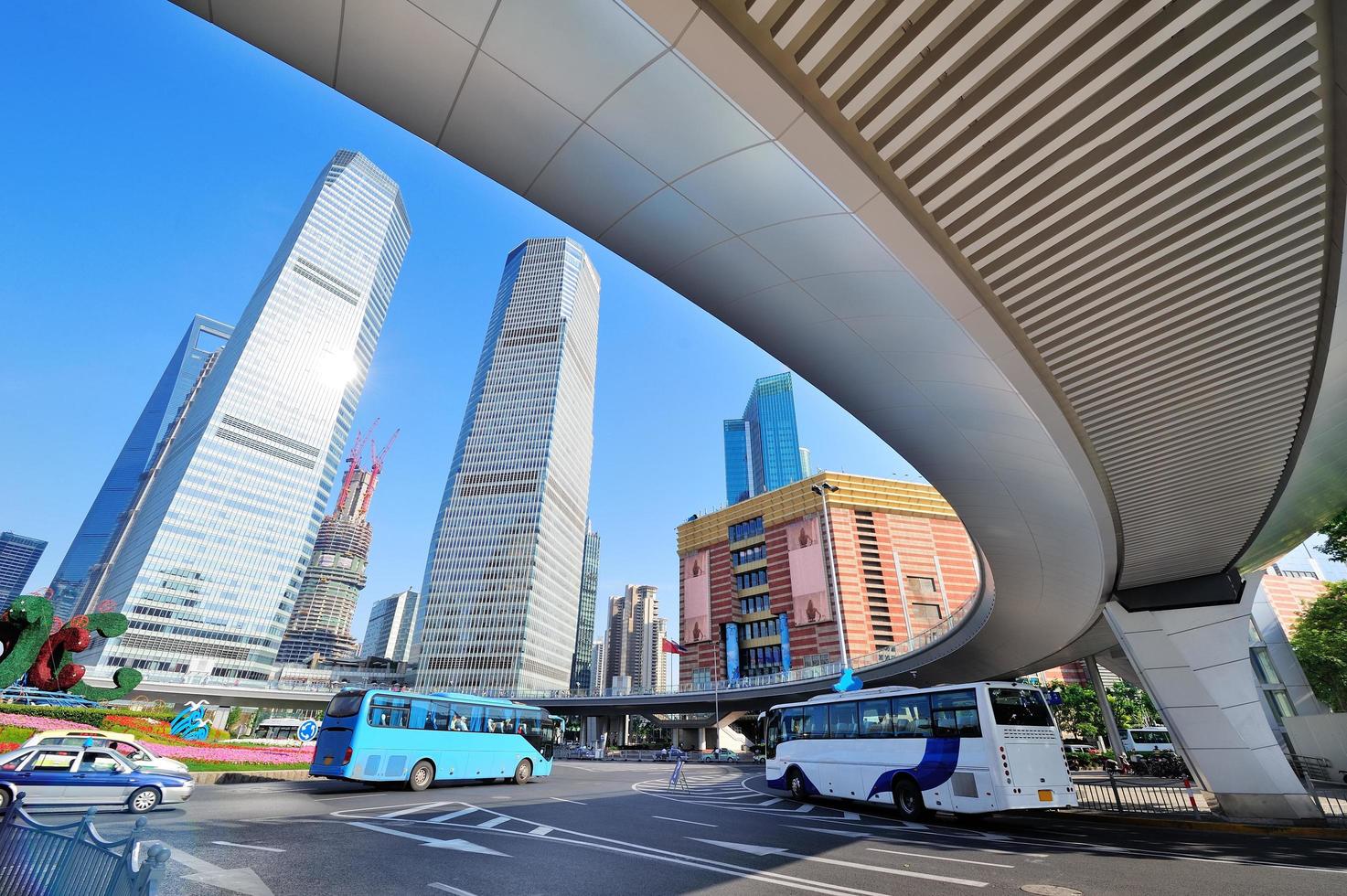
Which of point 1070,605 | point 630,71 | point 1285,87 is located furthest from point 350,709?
point 1070,605

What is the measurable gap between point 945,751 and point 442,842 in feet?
36.1

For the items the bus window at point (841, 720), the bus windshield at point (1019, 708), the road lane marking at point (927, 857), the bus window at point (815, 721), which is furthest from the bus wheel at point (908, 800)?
the road lane marking at point (927, 857)

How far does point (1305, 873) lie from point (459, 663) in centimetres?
12669

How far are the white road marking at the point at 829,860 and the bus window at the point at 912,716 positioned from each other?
6.25 m

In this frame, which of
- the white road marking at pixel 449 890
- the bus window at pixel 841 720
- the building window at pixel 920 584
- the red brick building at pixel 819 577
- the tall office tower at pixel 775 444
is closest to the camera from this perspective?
the white road marking at pixel 449 890

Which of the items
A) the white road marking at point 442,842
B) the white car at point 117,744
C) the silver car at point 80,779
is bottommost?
the white road marking at point 442,842

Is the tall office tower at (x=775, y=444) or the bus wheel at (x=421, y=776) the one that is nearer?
the bus wheel at (x=421, y=776)

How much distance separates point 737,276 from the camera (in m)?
7.46

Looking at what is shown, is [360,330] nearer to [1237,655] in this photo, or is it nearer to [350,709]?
[350,709]

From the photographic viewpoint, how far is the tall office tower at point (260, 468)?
106562 millimetres

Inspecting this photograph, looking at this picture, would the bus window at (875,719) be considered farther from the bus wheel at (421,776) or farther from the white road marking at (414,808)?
the bus wheel at (421,776)

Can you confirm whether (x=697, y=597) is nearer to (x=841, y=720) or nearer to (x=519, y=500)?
(x=841, y=720)

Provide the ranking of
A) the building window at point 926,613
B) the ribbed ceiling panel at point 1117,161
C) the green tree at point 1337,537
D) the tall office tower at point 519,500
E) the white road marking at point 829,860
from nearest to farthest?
the ribbed ceiling panel at point 1117,161, the white road marking at point 829,860, the green tree at point 1337,537, the building window at point 926,613, the tall office tower at point 519,500

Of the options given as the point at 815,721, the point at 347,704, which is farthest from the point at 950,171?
the point at 347,704
